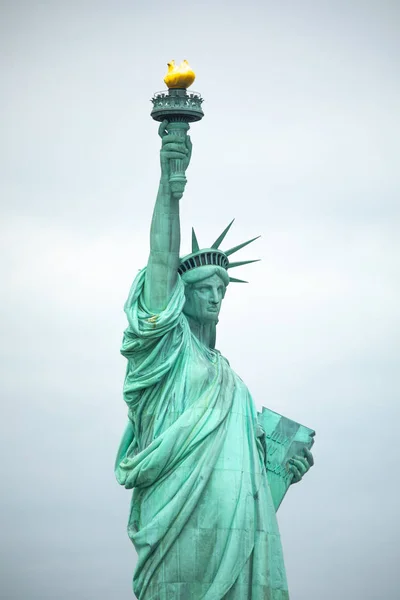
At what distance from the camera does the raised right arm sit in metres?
Answer: 40.0

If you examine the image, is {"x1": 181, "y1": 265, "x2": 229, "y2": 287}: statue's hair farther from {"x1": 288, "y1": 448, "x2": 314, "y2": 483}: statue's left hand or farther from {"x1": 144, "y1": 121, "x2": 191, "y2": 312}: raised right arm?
{"x1": 288, "y1": 448, "x2": 314, "y2": 483}: statue's left hand

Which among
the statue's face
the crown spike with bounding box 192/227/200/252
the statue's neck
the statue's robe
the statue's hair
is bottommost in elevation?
the statue's robe

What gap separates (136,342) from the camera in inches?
1572

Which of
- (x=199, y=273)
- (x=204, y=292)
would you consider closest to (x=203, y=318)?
(x=204, y=292)

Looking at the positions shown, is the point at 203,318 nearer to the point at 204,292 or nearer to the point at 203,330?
the point at 203,330

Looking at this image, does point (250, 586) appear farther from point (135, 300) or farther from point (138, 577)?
point (135, 300)

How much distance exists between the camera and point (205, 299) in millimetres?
40844

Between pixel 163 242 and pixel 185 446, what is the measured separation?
9.91 ft

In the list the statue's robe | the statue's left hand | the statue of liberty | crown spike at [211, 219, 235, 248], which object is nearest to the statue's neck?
the statue of liberty

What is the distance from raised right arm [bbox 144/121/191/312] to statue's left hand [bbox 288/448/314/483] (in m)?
3.29

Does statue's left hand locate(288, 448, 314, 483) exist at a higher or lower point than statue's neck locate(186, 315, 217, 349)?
lower

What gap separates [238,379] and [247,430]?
0.90m

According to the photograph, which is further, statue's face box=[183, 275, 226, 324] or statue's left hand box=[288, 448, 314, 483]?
statue's left hand box=[288, 448, 314, 483]

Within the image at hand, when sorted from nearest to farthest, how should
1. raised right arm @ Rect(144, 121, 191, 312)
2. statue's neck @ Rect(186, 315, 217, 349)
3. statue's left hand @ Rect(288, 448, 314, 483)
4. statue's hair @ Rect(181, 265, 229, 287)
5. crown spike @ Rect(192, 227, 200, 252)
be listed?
raised right arm @ Rect(144, 121, 191, 312), statue's hair @ Rect(181, 265, 229, 287), crown spike @ Rect(192, 227, 200, 252), statue's neck @ Rect(186, 315, 217, 349), statue's left hand @ Rect(288, 448, 314, 483)
